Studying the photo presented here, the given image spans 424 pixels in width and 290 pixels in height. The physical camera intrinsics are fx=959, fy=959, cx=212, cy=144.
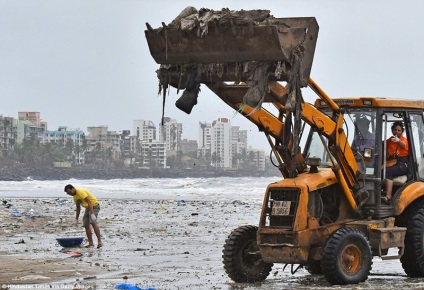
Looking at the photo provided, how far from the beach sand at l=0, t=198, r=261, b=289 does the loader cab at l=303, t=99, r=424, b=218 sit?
2.16 meters

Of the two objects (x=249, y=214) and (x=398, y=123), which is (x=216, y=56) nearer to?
(x=398, y=123)

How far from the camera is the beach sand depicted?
1262 centimetres

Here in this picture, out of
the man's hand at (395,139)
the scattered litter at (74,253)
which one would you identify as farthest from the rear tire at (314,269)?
the scattered litter at (74,253)

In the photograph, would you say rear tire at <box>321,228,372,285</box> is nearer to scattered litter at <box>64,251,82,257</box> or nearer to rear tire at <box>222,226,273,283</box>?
rear tire at <box>222,226,273,283</box>

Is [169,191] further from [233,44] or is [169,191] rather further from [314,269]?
[233,44]

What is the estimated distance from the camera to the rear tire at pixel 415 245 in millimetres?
12523

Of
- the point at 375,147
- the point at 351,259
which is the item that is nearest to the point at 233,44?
the point at 375,147

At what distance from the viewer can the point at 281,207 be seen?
39.0ft

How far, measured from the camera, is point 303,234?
1173 centimetres

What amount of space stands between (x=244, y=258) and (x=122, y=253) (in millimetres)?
4519

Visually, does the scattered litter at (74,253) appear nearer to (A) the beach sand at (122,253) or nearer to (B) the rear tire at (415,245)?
(A) the beach sand at (122,253)

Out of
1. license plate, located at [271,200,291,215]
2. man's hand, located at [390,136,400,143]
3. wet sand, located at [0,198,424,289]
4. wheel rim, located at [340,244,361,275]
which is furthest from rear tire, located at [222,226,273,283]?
man's hand, located at [390,136,400,143]

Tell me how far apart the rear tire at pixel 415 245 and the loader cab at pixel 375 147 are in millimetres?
343

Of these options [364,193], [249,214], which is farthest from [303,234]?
[249,214]
